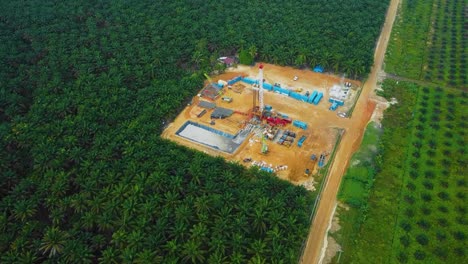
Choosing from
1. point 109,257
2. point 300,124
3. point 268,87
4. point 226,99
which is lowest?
point 300,124

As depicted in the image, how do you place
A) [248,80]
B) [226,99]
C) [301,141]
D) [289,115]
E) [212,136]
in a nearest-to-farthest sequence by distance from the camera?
[301,141] → [212,136] → [289,115] → [226,99] → [248,80]

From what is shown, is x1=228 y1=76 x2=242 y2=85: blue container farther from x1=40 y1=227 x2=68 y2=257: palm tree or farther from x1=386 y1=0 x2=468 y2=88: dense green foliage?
x1=40 y1=227 x2=68 y2=257: palm tree

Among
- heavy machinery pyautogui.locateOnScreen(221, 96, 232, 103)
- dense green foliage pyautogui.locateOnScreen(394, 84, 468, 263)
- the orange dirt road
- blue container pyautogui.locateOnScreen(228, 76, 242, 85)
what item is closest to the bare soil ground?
heavy machinery pyautogui.locateOnScreen(221, 96, 232, 103)

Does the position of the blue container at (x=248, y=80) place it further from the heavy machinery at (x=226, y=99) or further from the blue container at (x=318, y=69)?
the blue container at (x=318, y=69)

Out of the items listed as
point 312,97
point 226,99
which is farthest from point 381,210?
point 226,99

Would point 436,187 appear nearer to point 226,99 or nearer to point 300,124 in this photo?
point 300,124

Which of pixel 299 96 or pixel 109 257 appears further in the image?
pixel 299 96
